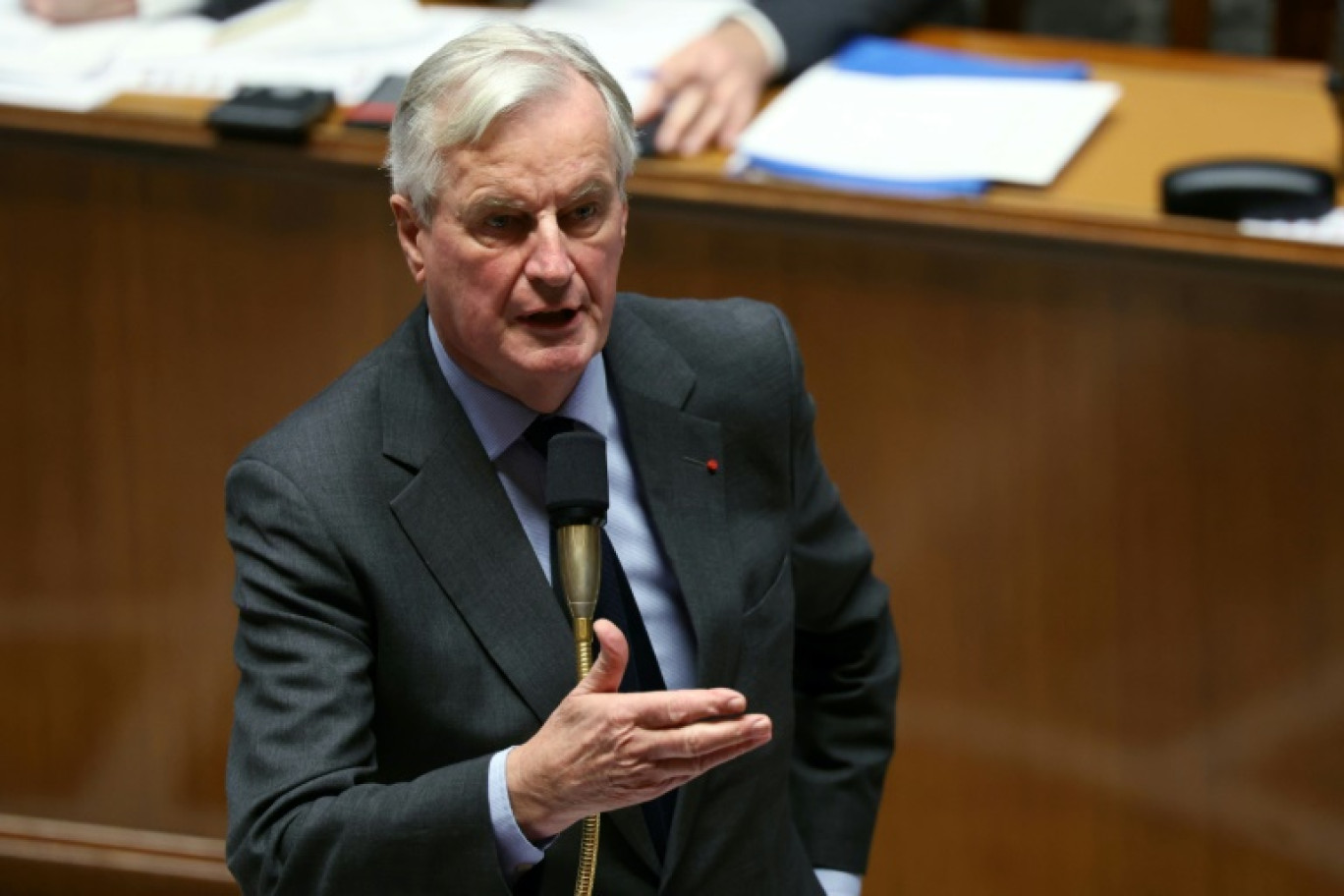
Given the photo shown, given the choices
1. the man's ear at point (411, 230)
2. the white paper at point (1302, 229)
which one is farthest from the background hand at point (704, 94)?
the man's ear at point (411, 230)

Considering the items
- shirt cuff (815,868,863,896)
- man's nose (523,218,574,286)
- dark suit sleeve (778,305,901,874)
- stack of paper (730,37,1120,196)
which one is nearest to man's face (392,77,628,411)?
man's nose (523,218,574,286)

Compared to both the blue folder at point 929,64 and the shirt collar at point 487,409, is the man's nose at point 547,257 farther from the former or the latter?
the blue folder at point 929,64

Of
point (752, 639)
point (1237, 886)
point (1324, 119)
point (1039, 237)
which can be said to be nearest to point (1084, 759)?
point (1237, 886)

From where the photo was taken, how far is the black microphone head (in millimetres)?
1122

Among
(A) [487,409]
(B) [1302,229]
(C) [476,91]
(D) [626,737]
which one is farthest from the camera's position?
(B) [1302,229]

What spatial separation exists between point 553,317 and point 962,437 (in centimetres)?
89

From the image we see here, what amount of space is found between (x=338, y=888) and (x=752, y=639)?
1.05ft

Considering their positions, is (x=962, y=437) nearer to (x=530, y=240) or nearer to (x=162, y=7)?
(x=530, y=240)

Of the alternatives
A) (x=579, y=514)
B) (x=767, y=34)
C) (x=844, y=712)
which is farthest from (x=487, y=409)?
(x=767, y=34)

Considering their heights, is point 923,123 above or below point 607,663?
below

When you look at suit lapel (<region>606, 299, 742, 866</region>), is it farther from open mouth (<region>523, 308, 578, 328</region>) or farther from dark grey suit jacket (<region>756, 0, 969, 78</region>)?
dark grey suit jacket (<region>756, 0, 969, 78</region>)

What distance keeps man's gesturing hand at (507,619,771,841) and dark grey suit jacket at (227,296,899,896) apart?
0.08 metres

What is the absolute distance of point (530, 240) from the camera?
1202mm

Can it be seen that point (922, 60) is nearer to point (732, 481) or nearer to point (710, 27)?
point (710, 27)
